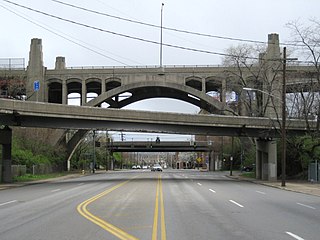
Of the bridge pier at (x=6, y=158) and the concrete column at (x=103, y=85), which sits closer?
the bridge pier at (x=6, y=158)

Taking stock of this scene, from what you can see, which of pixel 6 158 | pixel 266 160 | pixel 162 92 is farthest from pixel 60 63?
pixel 266 160

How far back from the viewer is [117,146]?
117000 millimetres

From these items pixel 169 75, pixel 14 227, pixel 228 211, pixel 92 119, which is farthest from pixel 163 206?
pixel 169 75

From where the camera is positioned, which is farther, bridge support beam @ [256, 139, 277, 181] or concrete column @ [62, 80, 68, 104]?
concrete column @ [62, 80, 68, 104]

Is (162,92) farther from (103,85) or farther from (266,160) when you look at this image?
(266,160)

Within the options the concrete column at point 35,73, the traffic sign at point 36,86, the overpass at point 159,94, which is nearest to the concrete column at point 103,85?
the overpass at point 159,94

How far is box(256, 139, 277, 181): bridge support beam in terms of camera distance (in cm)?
4903

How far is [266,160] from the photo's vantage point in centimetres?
5106

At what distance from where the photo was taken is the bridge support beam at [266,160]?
49.0 m

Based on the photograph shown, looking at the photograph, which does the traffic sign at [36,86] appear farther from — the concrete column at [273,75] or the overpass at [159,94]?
the concrete column at [273,75]

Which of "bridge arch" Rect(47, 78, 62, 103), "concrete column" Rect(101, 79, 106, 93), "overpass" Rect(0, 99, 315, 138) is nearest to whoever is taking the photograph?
"overpass" Rect(0, 99, 315, 138)

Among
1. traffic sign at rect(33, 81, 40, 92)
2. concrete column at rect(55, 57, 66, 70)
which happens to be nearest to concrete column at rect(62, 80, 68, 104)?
traffic sign at rect(33, 81, 40, 92)

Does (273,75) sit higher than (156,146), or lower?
higher

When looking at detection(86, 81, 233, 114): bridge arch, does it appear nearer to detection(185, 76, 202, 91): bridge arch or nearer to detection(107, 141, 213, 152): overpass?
detection(185, 76, 202, 91): bridge arch
